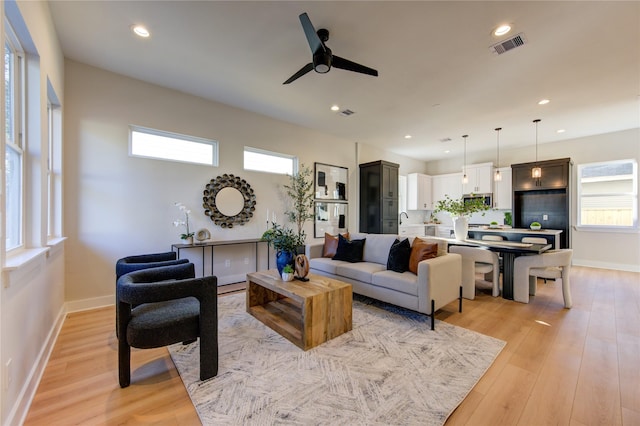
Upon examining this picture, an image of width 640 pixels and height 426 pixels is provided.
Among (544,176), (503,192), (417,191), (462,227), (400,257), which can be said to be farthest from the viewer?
(417,191)

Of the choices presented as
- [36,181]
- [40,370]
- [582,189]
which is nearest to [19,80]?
[36,181]

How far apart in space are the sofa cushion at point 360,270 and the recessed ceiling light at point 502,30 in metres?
2.77

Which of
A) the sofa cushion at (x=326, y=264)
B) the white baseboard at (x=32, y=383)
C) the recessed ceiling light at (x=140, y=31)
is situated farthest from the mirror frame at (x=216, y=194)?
the white baseboard at (x=32, y=383)

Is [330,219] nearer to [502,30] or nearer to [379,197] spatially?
[379,197]

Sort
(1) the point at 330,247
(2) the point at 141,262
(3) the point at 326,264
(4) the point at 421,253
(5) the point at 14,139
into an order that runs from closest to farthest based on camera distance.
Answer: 1. (5) the point at 14,139
2. (2) the point at 141,262
3. (4) the point at 421,253
4. (3) the point at 326,264
5. (1) the point at 330,247

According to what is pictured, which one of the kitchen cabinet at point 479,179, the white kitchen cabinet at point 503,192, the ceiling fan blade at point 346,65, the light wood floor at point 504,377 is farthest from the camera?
the kitchen cabinet at point 479,179

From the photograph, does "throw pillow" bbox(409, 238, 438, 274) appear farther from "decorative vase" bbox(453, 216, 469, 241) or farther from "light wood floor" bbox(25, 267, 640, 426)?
"decorative vase" bbox(453, 216, 469, 241)

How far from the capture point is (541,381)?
6.31 feet

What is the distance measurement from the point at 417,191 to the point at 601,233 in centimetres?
404

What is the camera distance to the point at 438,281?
283 cm

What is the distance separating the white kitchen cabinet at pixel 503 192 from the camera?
262 inches

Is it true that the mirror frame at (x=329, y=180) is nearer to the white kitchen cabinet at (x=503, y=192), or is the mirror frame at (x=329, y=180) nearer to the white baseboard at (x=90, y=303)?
the white baseboard at (x=90, y=303)

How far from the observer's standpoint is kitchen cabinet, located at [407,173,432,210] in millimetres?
7855

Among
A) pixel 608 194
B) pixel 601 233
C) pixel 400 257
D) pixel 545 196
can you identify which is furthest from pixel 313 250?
pixel 608 194
